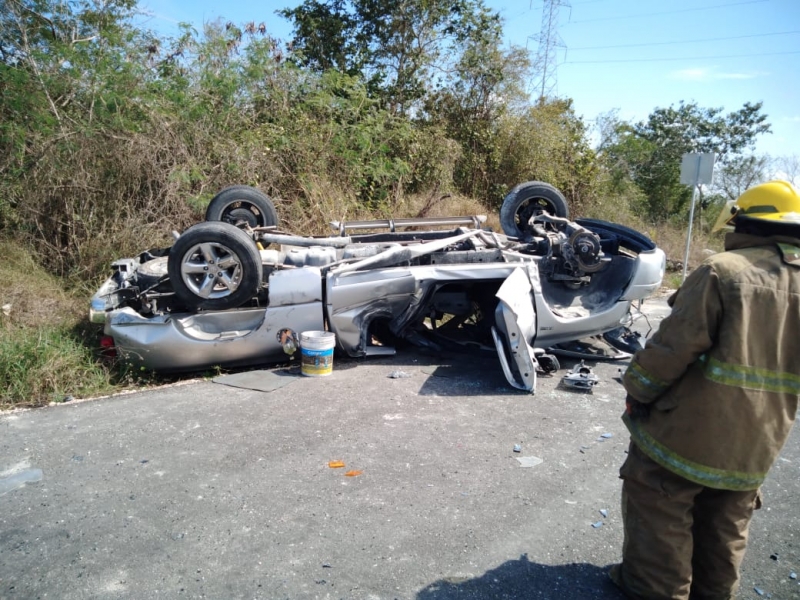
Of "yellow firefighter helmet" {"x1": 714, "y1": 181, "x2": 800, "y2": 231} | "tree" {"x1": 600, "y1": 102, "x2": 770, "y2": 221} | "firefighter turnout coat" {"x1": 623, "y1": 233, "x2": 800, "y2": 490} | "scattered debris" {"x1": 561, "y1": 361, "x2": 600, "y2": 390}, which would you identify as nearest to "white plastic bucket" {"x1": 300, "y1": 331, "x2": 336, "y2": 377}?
"scattered debris" {"x1": 561, "y1": 361, "x2": 600, "y2": 390}

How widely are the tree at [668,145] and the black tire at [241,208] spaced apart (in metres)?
14.6

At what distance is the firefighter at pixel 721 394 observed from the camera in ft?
6.99


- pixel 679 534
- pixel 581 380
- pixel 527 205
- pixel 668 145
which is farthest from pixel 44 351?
pixel 668 145

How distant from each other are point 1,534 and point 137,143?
6.08 metres

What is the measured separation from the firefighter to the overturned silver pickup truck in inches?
97.5

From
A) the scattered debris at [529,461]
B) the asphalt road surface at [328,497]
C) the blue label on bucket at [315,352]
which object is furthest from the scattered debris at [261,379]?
the scattered debris at [529,461]

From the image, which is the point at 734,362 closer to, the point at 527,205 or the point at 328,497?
the point at 328,497

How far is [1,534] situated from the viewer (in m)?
2.83

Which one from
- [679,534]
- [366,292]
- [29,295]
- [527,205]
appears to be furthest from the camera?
[527,205]

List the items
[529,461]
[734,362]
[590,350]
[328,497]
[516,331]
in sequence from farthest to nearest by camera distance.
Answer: [590,350] → [516,331] → [529,461] → [328,497] → [734,362]

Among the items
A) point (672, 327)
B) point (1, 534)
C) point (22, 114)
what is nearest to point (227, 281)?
point (1, 534)

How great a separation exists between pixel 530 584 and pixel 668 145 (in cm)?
2176

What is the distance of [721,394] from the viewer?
2.16m

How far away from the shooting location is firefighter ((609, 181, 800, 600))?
213 cm
